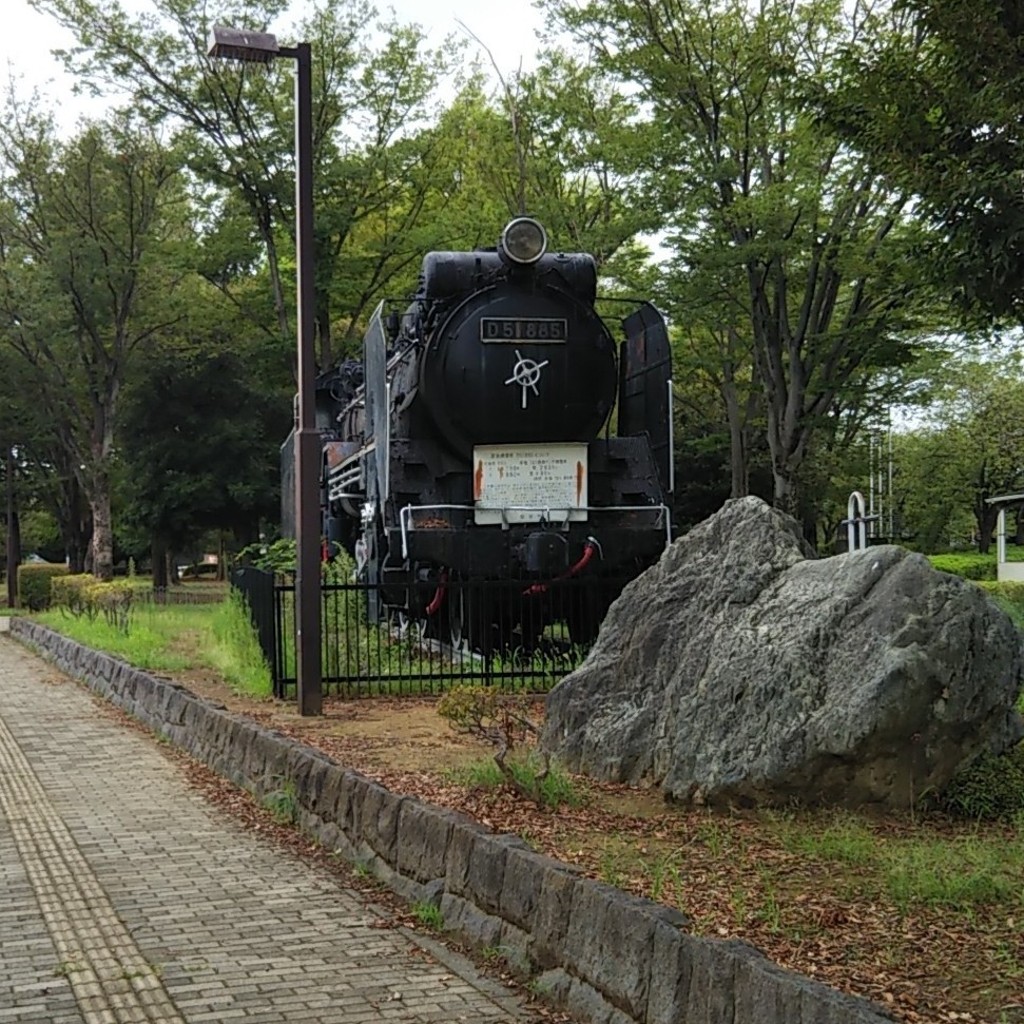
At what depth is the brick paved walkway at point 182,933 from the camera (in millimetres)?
4762

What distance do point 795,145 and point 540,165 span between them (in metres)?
5.31

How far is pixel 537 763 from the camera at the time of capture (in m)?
7.45

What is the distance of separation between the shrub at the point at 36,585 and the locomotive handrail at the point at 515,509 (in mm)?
23839

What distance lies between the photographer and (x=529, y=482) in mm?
13305

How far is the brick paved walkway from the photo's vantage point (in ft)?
15.6

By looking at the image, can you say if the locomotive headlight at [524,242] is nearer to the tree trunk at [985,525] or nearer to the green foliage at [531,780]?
the green foliage at [531,780]

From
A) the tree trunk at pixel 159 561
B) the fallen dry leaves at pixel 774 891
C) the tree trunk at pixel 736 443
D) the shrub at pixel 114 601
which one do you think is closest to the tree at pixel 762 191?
→ the tree trunk at pixel 736 443

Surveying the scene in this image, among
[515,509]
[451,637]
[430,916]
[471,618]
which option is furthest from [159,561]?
[430,916]

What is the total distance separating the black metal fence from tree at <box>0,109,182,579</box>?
16.2 meters

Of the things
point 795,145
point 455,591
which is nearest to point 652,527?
point 455,591

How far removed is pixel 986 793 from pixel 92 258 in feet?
83.4

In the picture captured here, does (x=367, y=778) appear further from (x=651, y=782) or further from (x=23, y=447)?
(x=23, y=447)

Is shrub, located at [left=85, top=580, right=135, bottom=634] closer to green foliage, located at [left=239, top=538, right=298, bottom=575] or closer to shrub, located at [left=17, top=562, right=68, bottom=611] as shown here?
green foliage, located at [left=239, top=538, right=298, bottom=575]

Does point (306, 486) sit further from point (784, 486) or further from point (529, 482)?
point (784, 486)
